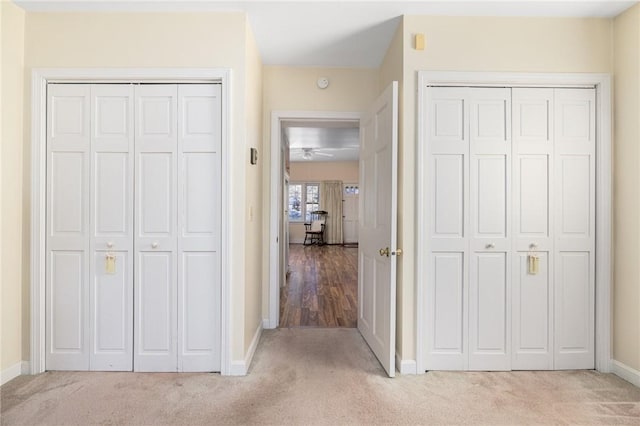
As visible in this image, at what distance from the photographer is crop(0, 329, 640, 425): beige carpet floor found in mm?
1902

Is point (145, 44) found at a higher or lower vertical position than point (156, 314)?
higher

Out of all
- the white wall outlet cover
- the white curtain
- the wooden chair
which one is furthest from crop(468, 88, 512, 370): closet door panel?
the white curtain

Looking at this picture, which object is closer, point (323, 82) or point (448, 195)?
point (448, 195)

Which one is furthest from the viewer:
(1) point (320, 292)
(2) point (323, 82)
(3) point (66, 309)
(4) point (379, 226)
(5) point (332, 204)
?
(5) point (332, 204)

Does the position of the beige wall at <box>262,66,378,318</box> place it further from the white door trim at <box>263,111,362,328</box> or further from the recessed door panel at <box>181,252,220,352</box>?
the recessed door panel at <box>181,252,220,352</box>

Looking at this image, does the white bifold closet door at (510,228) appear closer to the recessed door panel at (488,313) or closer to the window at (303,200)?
the recessed door panel at (488,313)

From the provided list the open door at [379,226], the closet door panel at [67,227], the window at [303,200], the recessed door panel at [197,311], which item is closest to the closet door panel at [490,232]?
the open door at [379,226]

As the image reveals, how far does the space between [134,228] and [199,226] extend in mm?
465

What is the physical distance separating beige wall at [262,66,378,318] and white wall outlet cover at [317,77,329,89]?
0.04m

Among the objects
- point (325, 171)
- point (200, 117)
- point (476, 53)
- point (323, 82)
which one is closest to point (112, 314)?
point (200, 117)

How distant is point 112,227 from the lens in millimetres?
2406

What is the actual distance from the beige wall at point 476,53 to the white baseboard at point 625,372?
4.85 ft

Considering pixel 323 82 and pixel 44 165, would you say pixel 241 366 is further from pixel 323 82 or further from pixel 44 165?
pixel 323 82

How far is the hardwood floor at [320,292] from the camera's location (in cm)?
362
